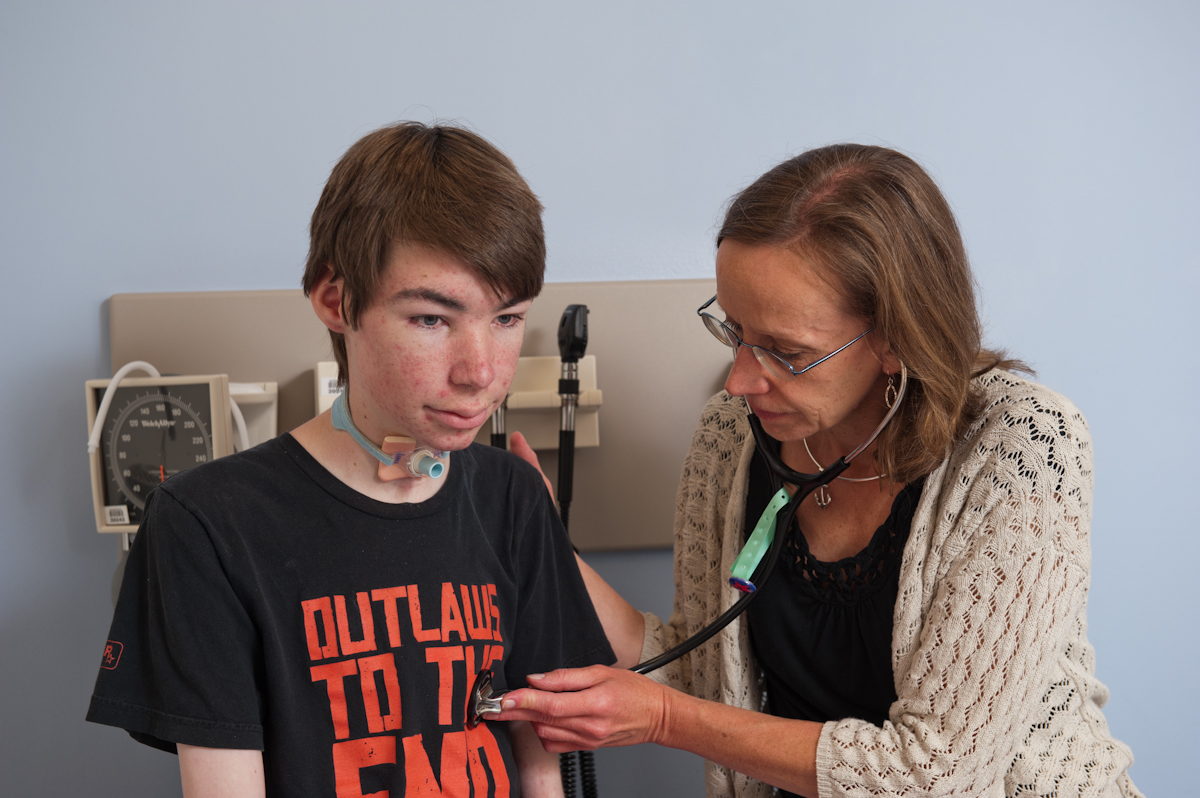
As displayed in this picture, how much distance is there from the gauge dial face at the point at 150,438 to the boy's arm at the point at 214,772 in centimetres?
49

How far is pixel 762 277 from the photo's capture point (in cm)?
89

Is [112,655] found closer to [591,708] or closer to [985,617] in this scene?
[591,708]

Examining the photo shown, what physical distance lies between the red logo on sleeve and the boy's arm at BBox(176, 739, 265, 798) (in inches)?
3.7

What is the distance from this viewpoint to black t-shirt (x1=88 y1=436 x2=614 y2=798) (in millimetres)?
708

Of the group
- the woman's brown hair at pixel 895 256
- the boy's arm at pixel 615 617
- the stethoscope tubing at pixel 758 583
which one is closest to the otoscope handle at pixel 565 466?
the boy's arm at pixel 615 617

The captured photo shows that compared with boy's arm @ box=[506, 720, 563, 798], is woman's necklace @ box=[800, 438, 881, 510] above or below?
above

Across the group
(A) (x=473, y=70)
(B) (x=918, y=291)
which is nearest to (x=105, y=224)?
(A) (x=473, y=70)

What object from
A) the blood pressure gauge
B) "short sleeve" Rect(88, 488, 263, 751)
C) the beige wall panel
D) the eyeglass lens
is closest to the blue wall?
the beige wall panel

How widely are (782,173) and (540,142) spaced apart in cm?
49

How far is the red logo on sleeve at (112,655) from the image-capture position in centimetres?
71

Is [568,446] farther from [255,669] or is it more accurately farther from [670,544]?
[255,669]

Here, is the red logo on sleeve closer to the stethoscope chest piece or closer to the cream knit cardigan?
the stethoscope chest piece

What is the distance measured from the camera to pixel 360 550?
80cm

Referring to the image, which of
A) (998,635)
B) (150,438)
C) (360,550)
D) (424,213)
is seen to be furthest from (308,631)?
(998,635)
